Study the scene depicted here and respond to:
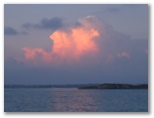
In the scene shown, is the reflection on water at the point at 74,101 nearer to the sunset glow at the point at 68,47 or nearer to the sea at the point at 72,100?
the sea at the point at 72,100

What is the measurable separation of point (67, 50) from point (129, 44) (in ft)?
2.52

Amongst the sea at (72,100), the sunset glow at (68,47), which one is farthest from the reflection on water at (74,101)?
the sunset glow at (68,47)

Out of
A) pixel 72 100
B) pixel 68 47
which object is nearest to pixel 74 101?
pixel 72 100

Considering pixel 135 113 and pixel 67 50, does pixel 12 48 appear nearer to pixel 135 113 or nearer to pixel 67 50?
pixel 67 50

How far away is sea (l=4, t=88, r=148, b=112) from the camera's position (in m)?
7.80

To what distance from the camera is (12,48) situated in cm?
786

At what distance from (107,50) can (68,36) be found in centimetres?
51

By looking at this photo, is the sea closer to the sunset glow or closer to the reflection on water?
the reflection on water

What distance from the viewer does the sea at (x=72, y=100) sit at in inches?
307

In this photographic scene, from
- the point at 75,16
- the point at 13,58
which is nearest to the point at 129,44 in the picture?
the point at 75,16

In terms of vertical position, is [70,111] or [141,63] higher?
[141,63]

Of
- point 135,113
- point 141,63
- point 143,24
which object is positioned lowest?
point 135,113

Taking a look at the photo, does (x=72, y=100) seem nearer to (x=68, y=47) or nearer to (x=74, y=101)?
(x=74, y=101)

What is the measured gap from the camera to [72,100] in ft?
25.8
